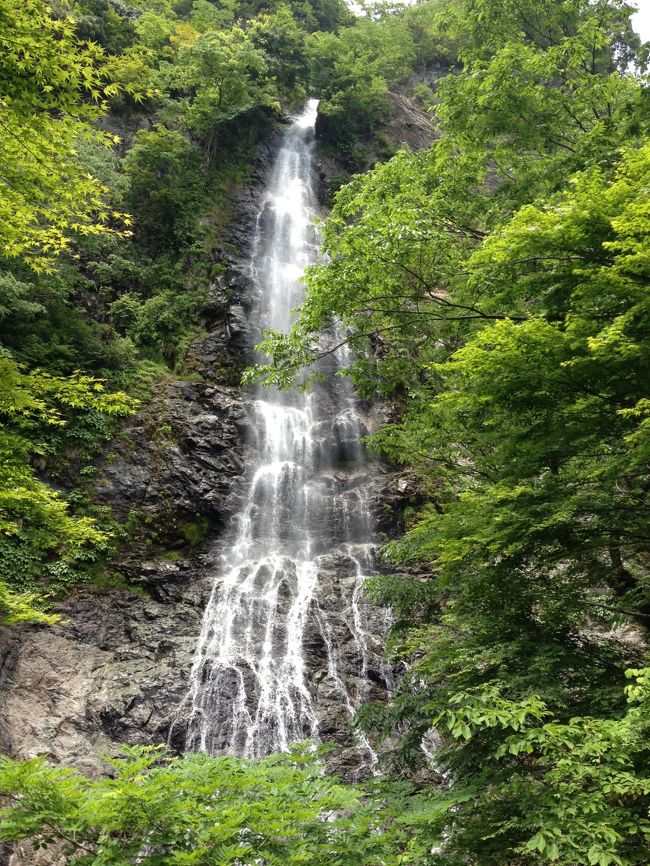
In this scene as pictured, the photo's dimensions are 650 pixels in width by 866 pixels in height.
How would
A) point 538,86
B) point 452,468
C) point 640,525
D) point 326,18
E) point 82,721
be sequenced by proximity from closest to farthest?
point 640,525 → point 538,86 → point 452,468 → point 82,721 → point 326,18

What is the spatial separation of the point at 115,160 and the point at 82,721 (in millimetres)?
18126

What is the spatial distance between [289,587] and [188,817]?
36.2 feet

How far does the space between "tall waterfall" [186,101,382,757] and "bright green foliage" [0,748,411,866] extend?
25.9 ft

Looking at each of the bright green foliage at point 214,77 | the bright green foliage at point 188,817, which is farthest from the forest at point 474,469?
the bright green foliage at point 214,77

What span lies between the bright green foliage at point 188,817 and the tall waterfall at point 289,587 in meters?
7.88

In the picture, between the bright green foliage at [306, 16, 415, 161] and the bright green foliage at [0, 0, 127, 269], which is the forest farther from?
the bright green foliage at [306, 16, 415, 161]

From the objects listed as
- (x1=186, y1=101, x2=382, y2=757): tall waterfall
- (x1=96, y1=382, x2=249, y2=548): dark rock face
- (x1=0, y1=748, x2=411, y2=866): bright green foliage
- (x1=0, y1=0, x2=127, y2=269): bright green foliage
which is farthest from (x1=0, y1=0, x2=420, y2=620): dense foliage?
(x1=0, y1=748, x2=411, y2=866): bright green foliage

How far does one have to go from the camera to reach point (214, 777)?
3326mm

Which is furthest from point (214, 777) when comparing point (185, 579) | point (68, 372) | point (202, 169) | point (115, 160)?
point (202, 169)

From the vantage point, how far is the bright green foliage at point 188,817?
283 centimetres

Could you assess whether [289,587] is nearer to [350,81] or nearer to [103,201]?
[103,201]

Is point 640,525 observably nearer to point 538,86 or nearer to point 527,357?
point 527,357

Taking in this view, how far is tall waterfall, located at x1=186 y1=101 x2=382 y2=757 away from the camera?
36.3 feet

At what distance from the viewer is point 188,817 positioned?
2.91 metres
